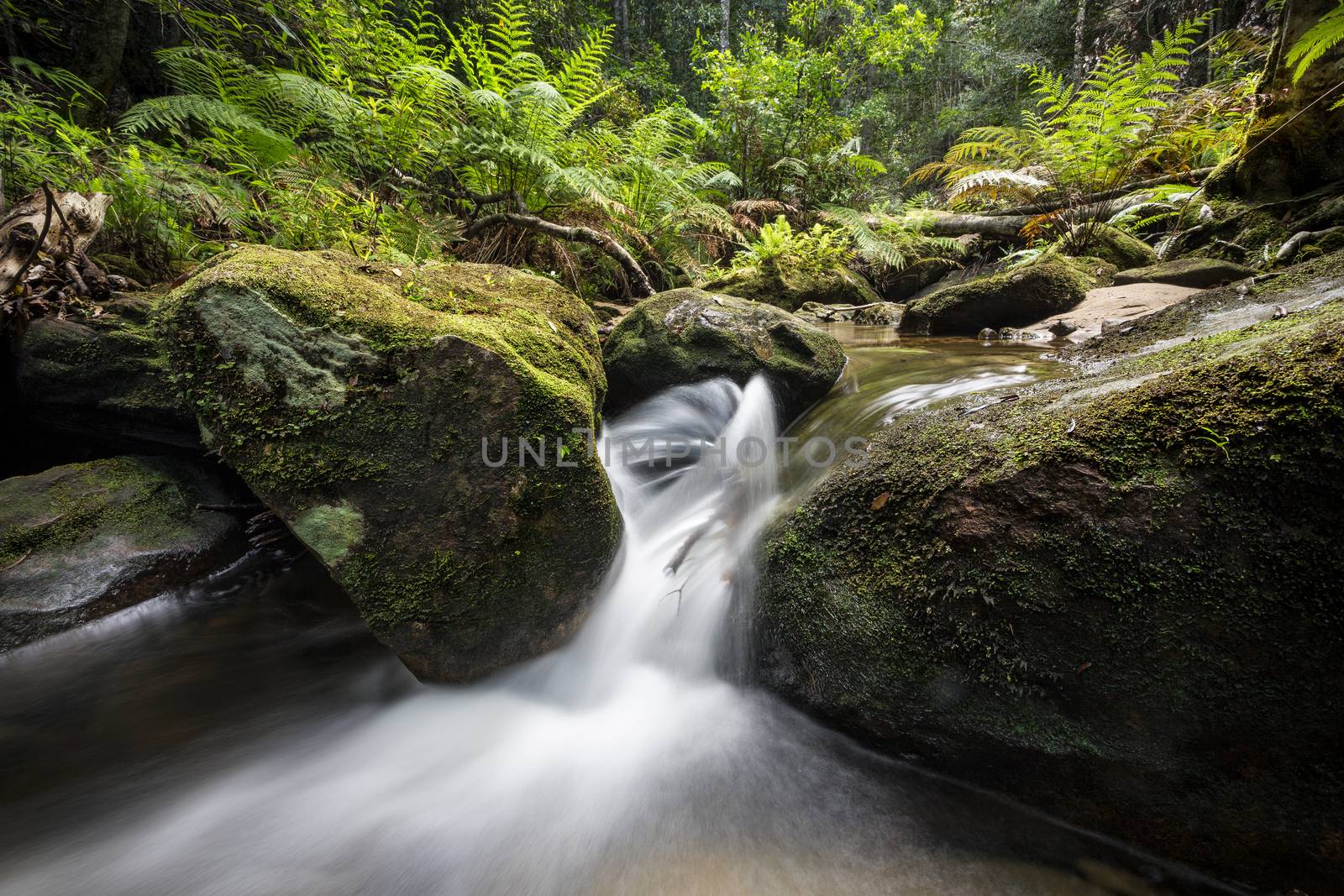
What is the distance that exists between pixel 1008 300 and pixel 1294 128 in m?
2.12

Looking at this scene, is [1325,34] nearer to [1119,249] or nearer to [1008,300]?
[1008,300]

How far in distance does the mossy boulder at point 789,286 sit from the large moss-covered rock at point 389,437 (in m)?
5.25

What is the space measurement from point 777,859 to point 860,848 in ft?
0.84

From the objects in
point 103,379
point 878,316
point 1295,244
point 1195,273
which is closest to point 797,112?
point 878,316

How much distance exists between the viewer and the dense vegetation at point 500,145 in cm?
348

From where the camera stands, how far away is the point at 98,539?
104 inches

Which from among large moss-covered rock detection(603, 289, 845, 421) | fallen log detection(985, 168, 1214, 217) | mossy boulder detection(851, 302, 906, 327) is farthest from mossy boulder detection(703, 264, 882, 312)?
large moss-covered rock detection(603, 289, 845, 421)

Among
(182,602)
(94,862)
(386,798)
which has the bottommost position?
(386,798)

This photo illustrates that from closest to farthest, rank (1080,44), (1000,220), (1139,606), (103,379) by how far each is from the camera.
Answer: (1139,606) < (103,379) < (1000,220) < (1080,44)

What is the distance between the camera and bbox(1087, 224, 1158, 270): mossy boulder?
5.77 m

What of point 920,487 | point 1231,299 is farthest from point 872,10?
point 920,487

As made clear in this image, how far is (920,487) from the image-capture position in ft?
5.69

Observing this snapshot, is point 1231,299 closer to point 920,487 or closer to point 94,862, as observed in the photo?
point 920,487

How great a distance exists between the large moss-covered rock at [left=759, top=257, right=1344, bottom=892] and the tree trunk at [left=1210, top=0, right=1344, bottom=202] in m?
3.95
